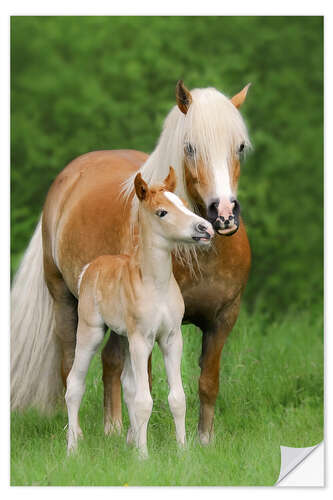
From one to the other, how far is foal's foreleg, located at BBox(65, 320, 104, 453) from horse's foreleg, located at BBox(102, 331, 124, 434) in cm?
59

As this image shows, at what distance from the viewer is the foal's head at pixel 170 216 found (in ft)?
9.67

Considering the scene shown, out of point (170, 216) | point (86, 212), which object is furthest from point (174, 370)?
point (86, 212)

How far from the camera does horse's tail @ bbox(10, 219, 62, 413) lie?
14.6 ft

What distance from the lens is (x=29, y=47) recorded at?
5.18 m

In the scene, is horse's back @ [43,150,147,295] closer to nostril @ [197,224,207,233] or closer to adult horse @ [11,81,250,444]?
adult horse @ [11,81,250,444]

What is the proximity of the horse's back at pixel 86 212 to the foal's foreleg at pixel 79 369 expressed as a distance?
45cm

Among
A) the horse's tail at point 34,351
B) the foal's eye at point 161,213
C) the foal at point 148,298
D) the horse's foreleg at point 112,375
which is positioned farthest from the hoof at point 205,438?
the foal's eye at point 161,213

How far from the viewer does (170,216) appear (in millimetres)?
3039

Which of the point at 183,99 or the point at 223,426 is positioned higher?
the point at 183,99

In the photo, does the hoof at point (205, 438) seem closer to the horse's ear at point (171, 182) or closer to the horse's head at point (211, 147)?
the horse's head at point (211, 147)

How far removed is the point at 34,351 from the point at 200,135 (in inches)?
67.6

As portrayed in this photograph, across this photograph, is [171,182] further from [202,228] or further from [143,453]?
[143,453]

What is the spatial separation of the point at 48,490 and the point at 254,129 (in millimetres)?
3122

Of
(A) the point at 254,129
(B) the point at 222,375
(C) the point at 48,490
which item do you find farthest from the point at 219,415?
(A) the point at 254,129
